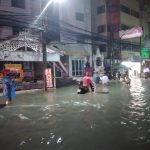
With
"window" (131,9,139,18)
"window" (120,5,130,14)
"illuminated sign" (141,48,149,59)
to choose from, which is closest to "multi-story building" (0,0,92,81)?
"window" (120,5,130,14)

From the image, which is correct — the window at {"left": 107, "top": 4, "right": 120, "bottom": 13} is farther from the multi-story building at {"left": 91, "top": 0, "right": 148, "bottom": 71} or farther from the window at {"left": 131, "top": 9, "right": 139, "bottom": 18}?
the window at {"left": 131, "top": 9, "right": 139, "bottom": 18}

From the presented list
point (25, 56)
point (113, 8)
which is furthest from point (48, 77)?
point (113, 8)

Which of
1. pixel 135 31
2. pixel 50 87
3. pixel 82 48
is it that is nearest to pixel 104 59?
pixel 82 48

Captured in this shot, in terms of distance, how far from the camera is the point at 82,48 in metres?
40.5

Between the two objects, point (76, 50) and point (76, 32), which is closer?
point (76, 32)

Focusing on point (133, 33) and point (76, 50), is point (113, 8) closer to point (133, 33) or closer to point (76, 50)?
point (133, 33)

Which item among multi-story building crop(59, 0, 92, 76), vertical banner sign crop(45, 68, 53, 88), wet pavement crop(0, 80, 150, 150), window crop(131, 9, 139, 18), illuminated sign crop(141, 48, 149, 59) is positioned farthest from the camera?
illuminated sign crop(141, 48, 149, 59)

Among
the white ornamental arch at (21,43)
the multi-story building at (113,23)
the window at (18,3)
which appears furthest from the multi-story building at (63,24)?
the multi-story building at (113,23)

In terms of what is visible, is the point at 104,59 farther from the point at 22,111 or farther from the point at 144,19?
the point at 22,111

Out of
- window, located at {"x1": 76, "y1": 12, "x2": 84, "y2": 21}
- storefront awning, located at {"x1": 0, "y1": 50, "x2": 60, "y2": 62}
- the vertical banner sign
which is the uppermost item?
window, located at {"x1": 76, "y1": 12, "x2": 84, "y2": 21}

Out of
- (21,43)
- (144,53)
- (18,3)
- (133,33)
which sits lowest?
(21,43)

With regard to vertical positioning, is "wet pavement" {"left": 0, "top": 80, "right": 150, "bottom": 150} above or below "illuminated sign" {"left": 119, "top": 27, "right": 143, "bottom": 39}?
below

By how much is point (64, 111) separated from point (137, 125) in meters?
4.41

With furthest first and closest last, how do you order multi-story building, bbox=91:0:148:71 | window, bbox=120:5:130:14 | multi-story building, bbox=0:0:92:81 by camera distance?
window, bbox=120:5:130:14
multi-story building, bbox=91:0:148:71
multi-story building, bbox=0:0:92:81
